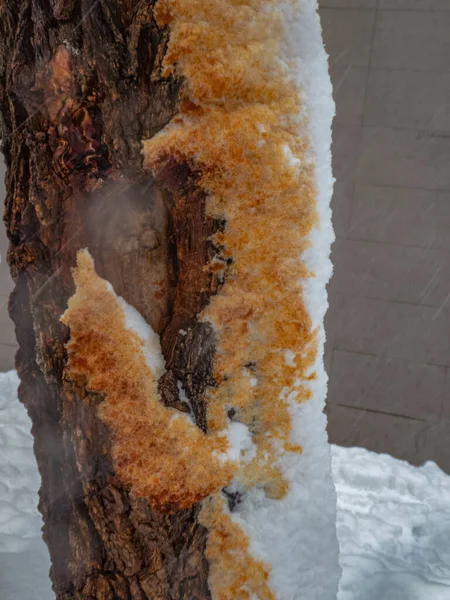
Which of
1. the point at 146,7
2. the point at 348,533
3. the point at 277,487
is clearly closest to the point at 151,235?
the point at 146,7

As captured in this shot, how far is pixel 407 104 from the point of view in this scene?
3535mm

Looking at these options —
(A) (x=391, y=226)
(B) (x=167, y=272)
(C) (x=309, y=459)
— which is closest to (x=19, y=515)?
(C) (x=309, y=459)

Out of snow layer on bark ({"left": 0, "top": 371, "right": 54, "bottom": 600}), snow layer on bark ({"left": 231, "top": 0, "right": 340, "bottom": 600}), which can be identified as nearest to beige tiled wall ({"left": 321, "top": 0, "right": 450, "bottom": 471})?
snow layer on bark ({"left": 0, "top": 371, "right": 54, "bottom": 600})

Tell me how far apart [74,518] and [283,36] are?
132 cm

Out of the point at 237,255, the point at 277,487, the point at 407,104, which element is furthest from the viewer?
the point at 407,104

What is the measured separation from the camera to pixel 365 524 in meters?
3.16

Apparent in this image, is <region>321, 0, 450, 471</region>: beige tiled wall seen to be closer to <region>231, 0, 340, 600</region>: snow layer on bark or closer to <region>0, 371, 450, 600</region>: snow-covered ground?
<region>0, 371, 450, 600</region>: snow-covered ground

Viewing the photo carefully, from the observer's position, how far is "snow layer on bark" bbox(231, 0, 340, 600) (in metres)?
1.39

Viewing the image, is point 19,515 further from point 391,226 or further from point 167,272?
point 391,226

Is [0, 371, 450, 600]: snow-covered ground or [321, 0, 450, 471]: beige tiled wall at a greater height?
[321, 0, 450, 471]: beige tiled wall

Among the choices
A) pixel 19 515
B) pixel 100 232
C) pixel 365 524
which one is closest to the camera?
pixel 100 232

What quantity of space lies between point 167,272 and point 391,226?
254 centimetres

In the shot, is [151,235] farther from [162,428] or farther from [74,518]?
[74,518]

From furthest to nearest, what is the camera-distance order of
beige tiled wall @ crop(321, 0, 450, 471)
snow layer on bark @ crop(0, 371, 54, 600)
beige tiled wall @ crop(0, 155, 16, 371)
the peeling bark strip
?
beige tiled wall @ crop(0, 155, 16, 371)
beige tiled wall @ crop(321, 0, 450, 471)
snow layer on bark @ crop(0, 371, 54, 600)
the peeling bark strip
